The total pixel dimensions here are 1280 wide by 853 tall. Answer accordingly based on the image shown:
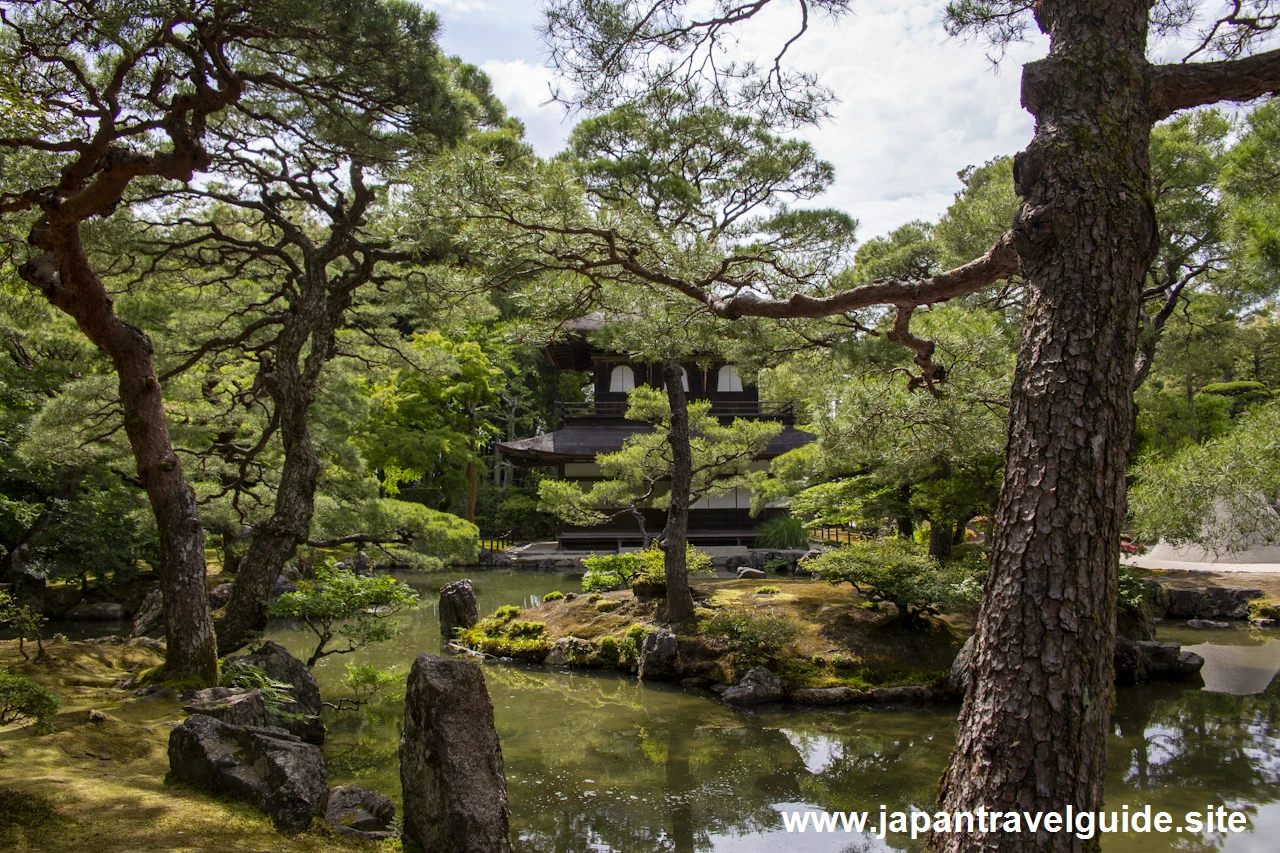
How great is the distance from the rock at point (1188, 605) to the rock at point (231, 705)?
11819 millimetres

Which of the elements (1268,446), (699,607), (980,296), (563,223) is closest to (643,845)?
(563,223)

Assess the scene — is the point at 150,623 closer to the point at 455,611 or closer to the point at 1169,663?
the point at 455,611

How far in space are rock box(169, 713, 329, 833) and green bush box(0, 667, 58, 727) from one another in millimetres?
669

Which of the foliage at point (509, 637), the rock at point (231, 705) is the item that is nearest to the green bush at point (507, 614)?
the foliage at point (509, 637)

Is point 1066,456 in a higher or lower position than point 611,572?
higher

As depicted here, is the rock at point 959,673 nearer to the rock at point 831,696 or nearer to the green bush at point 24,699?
the rock at point 831,696

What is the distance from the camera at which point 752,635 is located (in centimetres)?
746

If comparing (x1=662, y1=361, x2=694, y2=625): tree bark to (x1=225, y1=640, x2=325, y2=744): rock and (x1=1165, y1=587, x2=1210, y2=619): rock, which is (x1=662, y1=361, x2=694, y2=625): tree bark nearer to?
(x1=225, y1=640, x2=325, y2=744): rock

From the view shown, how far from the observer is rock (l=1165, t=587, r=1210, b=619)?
10.9m

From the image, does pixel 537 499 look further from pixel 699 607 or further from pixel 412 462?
pixel 699 607

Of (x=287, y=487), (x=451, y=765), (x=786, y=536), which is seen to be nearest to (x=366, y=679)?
(x=287, y=487)

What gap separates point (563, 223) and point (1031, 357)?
247 cm

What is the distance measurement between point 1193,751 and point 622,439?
13487 millimetres

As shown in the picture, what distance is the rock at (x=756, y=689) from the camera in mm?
6867
